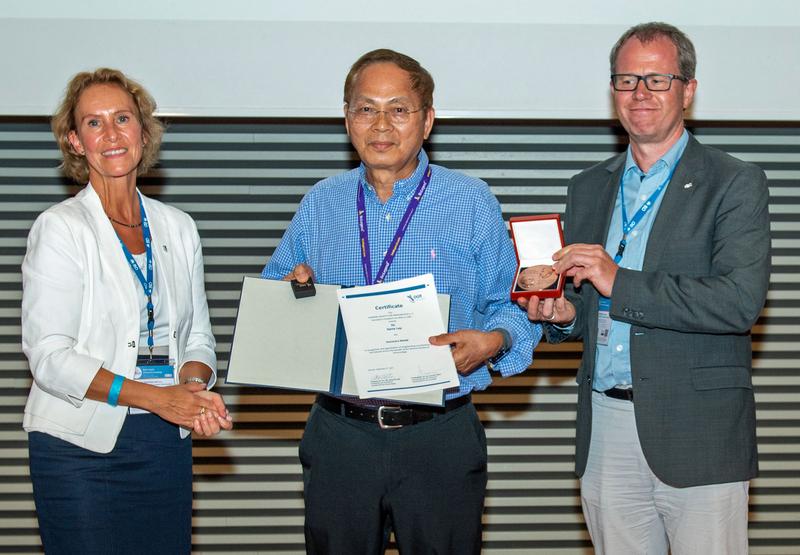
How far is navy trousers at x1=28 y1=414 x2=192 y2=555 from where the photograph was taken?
2.65 metres

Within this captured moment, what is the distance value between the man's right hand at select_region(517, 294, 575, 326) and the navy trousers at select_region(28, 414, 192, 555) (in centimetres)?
113

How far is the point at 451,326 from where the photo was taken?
9.27ft

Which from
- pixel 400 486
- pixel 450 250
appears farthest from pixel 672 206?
pixel 400 486

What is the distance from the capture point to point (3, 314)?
485 cm

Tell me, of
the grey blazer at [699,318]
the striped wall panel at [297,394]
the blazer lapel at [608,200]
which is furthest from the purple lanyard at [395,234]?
the striped wall panel at [297,394]

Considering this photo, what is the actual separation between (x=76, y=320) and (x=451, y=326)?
3.54ft

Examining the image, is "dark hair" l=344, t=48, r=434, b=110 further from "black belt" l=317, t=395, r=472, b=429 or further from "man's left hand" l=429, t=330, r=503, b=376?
"black belt" l=317, t=395, r=472, b=429

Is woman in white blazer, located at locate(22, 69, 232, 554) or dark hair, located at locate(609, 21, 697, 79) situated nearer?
woman in white blazer, located at locate(22, 69, 232, 554)

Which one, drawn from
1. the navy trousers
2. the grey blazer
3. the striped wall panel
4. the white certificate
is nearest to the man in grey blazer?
the grey blazer

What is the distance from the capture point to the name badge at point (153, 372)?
108 inches

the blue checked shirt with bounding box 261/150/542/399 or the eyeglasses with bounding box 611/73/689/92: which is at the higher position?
the eyeglasses with bounding box 611/73/689/92

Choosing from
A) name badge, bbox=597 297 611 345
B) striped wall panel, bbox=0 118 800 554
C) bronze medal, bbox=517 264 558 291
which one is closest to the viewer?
bronze medal, bbox=517 264 558 291

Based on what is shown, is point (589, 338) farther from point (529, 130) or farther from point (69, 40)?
point (69, 40)

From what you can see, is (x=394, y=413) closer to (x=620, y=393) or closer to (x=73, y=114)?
(x=620, y=393)
